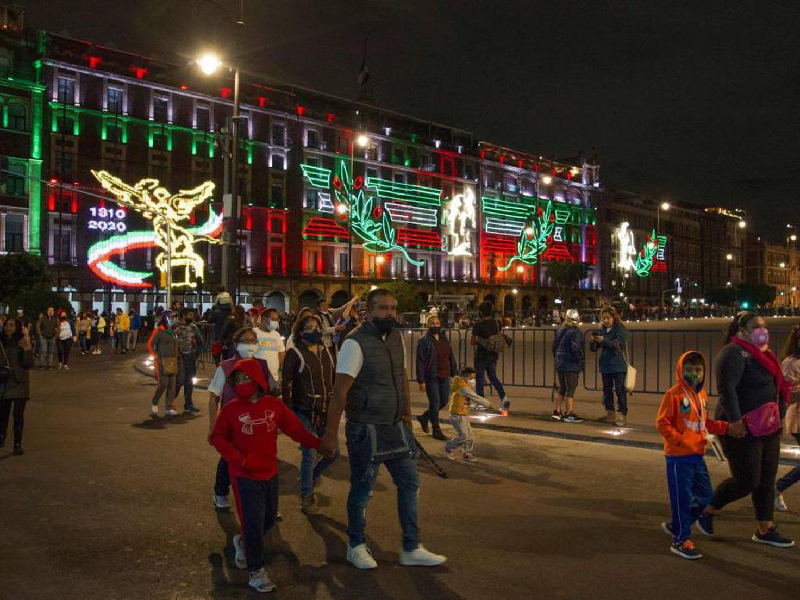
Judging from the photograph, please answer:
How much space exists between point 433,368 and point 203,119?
48819mm

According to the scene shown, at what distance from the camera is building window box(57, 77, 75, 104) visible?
46438 mm

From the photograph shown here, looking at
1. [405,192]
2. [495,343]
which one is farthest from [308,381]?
[405,192]

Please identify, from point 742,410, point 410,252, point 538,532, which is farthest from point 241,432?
point 410,252

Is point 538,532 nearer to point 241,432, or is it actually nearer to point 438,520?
point 438,520

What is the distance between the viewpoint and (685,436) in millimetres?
5250

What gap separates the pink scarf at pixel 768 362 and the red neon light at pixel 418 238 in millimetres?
59523

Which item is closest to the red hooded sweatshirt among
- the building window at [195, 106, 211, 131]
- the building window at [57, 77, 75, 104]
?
the building window at [57, 77, 75, 104]

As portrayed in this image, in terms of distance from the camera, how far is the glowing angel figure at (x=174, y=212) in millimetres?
48375

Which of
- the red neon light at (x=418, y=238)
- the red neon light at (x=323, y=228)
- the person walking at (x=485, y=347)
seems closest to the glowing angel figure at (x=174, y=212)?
the red neon light at (x=323, y=228)

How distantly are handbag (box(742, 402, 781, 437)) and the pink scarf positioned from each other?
25 centimetres

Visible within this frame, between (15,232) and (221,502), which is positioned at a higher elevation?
(15,232)

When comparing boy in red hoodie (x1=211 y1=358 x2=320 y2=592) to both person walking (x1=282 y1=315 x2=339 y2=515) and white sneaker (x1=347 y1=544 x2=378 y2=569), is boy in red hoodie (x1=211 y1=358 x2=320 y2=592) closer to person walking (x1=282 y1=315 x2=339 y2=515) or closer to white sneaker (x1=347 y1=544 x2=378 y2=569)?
white sneaker (x1=347 y1=544 x2=378 y2=569)

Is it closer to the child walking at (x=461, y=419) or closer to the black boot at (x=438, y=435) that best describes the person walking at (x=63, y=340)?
the black boot at (x=438, y=435)

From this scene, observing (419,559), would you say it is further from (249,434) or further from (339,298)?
(339,298)
